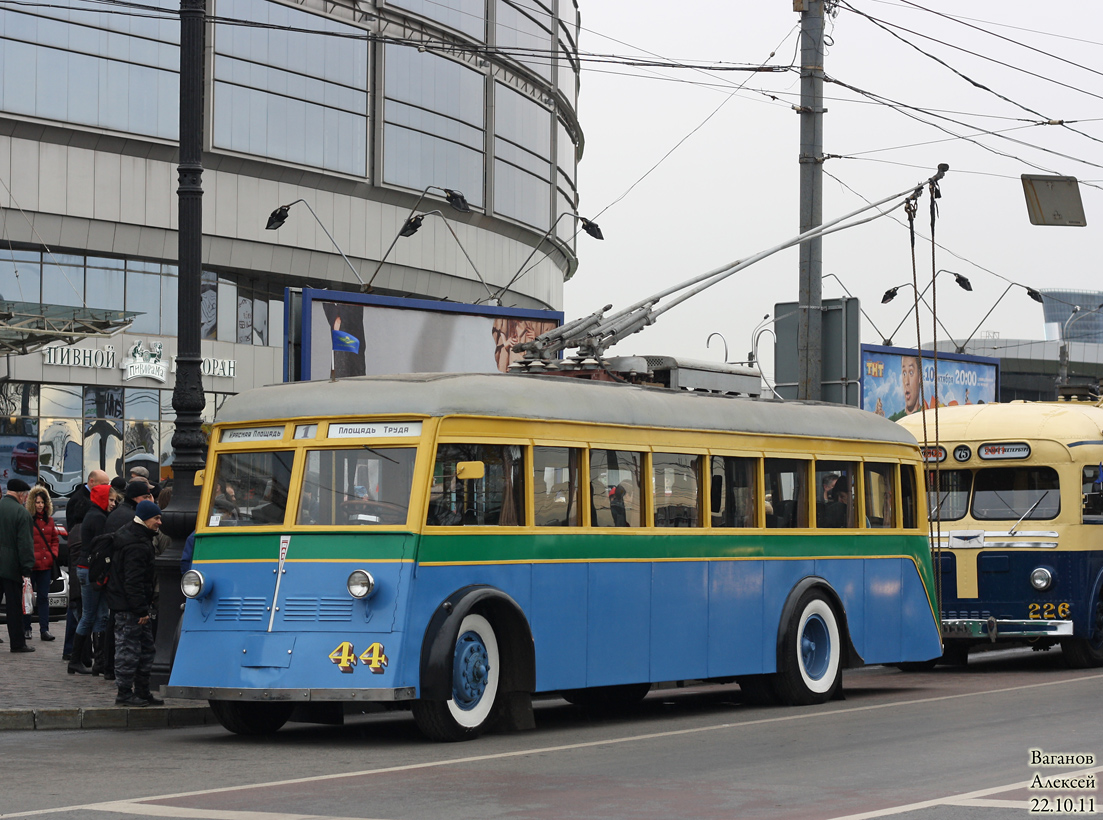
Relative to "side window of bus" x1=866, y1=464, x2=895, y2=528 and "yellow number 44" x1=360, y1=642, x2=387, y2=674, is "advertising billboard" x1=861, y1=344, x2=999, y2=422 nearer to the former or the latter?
"side window of bus" x1=866, y1=464, x2=895, y2=528

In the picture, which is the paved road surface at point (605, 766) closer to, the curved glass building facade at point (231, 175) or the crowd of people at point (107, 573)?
the crowd of people at point (107, 573)

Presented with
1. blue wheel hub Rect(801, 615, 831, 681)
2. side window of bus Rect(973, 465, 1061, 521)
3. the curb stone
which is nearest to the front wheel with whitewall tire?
the curb stone

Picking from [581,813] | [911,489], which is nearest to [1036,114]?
[911,489]

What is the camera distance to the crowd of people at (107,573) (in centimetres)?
1313

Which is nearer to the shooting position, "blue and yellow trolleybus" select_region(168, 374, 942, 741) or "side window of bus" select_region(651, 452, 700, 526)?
"blue and yellow trolleybus" select_region(168, 374, 942, 741)

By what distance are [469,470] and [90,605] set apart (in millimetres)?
5411

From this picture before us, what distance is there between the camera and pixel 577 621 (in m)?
12.1

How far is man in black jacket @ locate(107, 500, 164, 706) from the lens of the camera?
1309 centimetres

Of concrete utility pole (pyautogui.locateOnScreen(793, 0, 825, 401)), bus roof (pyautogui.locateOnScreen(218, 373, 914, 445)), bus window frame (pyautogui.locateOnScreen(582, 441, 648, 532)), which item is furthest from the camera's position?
concrete utility pole (pyautogui.locateOnScreen(793, 0, 825, 401))

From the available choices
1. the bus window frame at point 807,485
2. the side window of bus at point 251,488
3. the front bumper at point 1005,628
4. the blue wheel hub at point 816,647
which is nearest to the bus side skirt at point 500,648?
the side window of bus at point 251,488

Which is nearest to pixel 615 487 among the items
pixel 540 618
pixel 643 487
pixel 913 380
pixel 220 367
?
pixel 643 487

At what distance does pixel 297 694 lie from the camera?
10773mm

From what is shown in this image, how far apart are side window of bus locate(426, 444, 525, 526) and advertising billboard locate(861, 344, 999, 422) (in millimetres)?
A: 21236

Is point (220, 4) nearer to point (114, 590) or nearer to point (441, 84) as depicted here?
point (441, 84)
